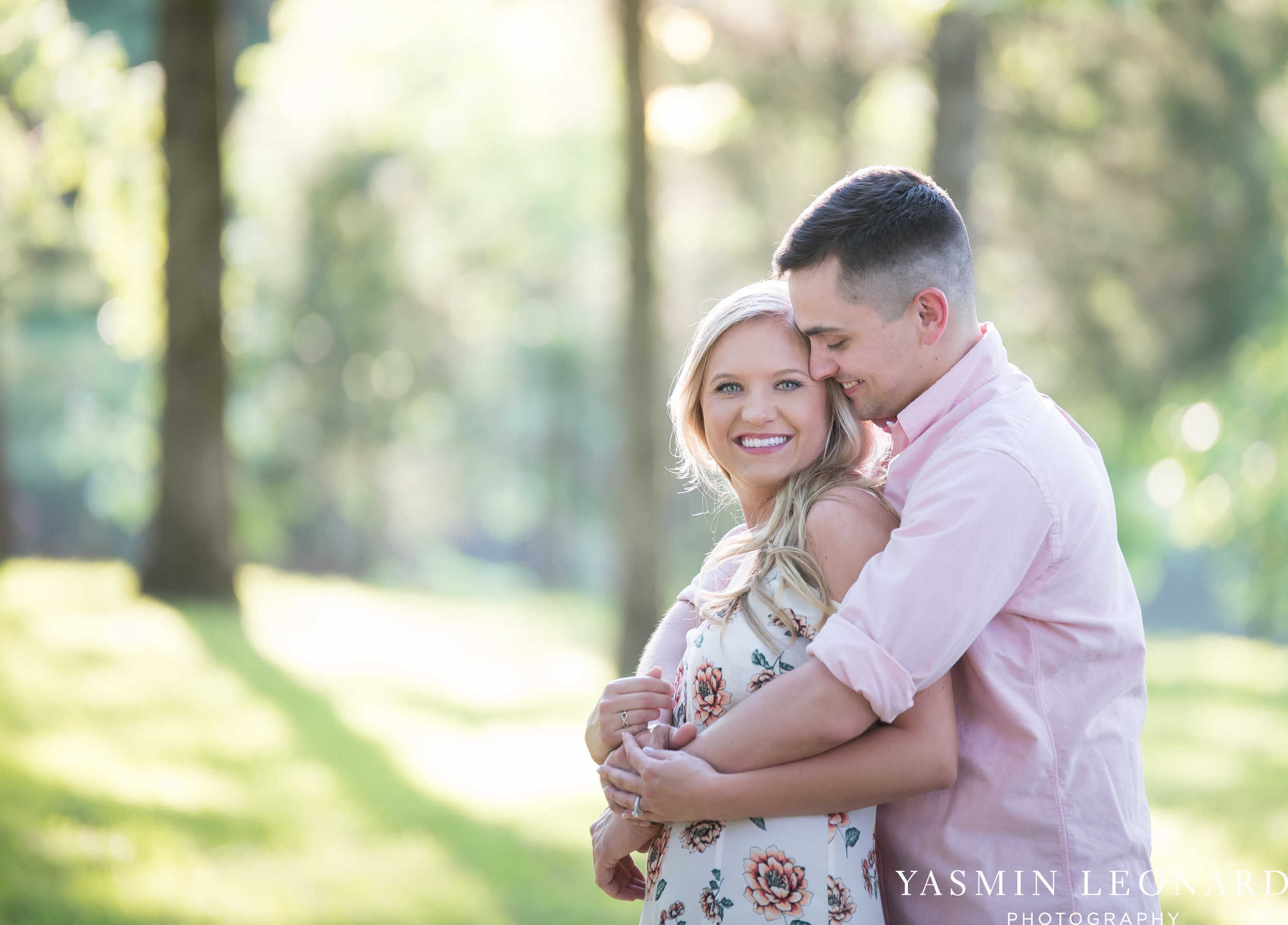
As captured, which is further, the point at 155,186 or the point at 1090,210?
the point at 155,186

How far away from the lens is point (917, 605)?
6.67ft

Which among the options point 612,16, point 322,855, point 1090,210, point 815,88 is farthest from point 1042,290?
point 322,855

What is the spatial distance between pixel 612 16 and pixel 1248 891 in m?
9.43

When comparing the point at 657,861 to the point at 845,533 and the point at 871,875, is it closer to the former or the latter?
the point at 871,875

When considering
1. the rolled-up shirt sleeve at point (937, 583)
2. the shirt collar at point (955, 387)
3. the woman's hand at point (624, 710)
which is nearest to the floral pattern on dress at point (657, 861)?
the woman's hand at point (624, 710)

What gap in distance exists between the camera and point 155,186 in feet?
47.3

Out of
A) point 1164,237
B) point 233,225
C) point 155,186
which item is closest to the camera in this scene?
point 1164,237

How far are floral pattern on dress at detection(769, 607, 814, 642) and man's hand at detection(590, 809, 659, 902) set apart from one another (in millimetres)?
588

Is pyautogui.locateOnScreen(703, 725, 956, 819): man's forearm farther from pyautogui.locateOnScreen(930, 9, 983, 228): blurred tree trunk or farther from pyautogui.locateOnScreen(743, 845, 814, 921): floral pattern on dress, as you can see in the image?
pyautogui.locateOnScreen(930, 9, 983, 228): blurred tree trunk

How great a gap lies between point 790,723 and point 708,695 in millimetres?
290

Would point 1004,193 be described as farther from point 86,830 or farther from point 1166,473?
point 86,830

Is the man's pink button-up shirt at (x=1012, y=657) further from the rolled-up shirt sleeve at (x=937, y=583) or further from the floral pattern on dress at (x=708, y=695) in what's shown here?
the floral pattern on dress at (x=708, y=695)

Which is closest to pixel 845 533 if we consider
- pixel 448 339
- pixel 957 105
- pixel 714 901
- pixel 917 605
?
pixel 917 605

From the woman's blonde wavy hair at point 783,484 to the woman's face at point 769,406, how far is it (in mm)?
23
